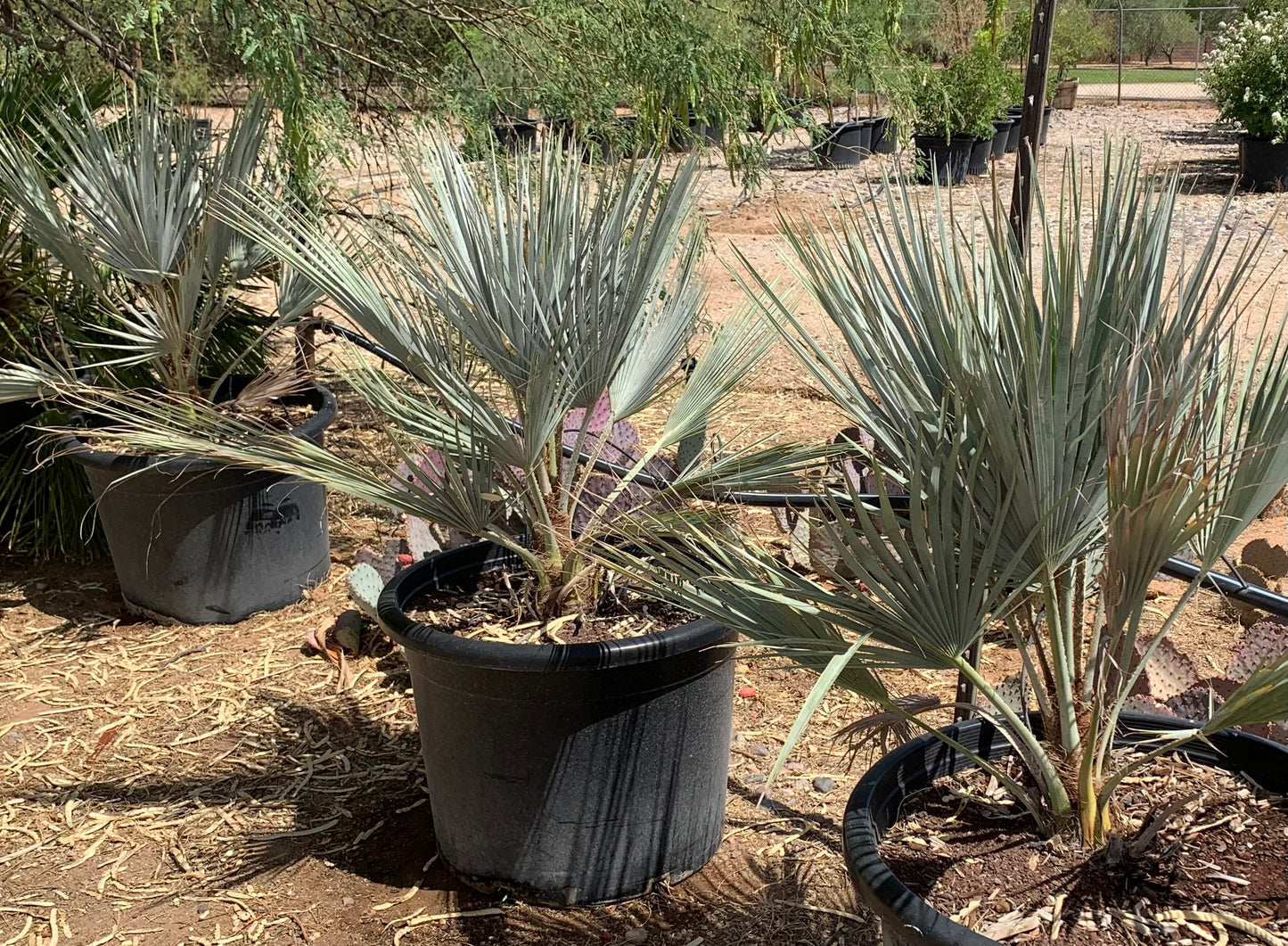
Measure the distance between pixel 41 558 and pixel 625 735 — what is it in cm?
280

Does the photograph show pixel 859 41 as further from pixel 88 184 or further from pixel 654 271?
pixel 88 184

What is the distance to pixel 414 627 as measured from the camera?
2.20 m

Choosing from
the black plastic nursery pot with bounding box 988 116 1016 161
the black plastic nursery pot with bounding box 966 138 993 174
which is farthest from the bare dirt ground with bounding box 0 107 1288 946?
the black plastic nursery pot with bounding box 988 116 1016 161

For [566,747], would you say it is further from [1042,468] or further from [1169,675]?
[1169,675]

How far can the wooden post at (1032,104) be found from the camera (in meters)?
2.17

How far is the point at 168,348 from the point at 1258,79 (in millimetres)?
10667

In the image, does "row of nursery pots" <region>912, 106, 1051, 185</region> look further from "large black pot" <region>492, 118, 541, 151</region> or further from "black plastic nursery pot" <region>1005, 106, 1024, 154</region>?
"large black pot" <region>492, 118, 541, 151</region>

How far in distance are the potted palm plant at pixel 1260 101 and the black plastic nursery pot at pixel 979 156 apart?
2.41 metres

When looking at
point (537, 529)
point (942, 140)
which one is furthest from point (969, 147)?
point (537, 529)

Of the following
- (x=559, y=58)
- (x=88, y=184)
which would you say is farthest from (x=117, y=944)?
(x=559, y=58)

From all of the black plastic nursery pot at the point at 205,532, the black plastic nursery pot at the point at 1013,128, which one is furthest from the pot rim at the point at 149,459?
the black plastic nursery pot at the point at 1013,128

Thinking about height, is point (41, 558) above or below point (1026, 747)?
below

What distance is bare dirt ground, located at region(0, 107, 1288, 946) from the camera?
229 cm

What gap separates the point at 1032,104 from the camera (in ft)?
7.84
